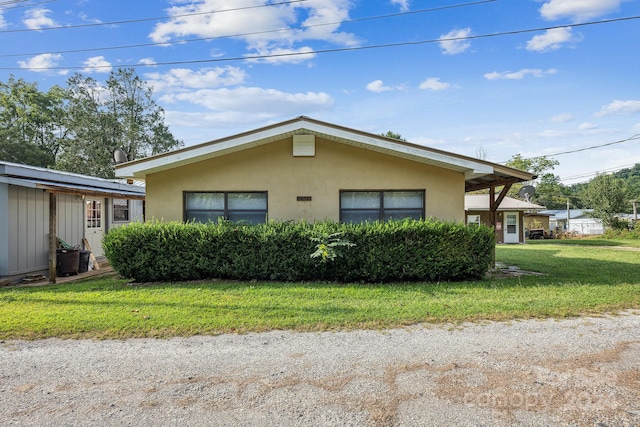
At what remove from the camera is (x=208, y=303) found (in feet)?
18.6

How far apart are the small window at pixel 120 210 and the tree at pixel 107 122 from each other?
1780 cm

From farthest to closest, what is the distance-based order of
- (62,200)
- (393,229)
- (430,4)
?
(430,4) < (62,200) < (393,229)

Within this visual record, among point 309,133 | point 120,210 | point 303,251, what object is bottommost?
point 303,251

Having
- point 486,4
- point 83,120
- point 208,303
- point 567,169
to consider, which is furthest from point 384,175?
point 567,169

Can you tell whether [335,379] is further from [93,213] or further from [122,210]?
[122,210]

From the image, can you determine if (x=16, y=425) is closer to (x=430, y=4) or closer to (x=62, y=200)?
(x=62, y=200)

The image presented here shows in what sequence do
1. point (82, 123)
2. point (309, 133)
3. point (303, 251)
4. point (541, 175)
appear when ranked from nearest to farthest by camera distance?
point (303, 251) → point (309, 133) → point (82, 123) → point (541, 175)

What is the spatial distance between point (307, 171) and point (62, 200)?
23.2 feet

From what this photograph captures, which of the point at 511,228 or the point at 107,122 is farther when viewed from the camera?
the point at 107,122

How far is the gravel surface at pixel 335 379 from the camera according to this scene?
2.54 m

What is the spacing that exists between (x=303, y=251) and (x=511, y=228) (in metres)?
20.3

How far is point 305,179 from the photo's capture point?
8.59 metres

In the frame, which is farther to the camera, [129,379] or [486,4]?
[486,4]

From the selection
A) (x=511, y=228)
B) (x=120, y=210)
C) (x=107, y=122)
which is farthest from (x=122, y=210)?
(x=511, y=228)
